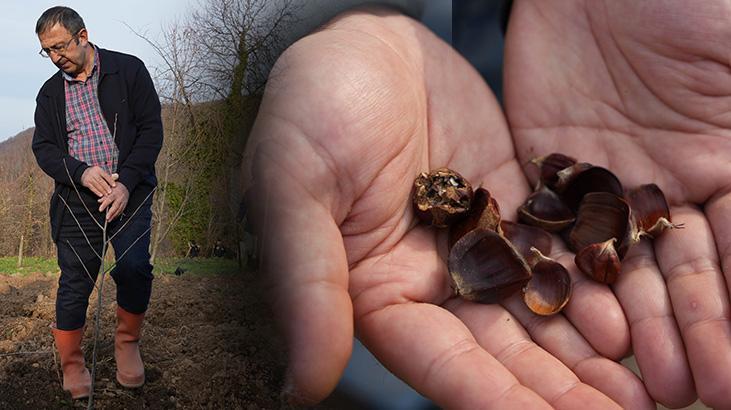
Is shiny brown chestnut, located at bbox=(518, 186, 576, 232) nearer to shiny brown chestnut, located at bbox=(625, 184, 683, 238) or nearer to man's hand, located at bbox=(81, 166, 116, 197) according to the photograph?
shiny brown chestnut, located at bbox=(625, 184, 683, 238)

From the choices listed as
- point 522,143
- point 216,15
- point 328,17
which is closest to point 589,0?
point 522,143

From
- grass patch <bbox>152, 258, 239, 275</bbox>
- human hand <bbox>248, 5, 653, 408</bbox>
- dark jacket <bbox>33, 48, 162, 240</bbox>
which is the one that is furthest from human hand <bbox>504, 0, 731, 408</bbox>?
dark jacket <bbox>33, 48, 162, 240</bbox>

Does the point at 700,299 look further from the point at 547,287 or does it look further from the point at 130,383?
the point at 130,383

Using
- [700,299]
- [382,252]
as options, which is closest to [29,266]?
[382,252]

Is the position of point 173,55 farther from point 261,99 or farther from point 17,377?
point 17,377

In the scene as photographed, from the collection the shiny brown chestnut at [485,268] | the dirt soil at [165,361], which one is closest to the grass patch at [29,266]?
the dirt soil at [165,361]

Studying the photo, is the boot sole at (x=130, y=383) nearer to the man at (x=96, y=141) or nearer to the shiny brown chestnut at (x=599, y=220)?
the man at (x=96, y=141)
